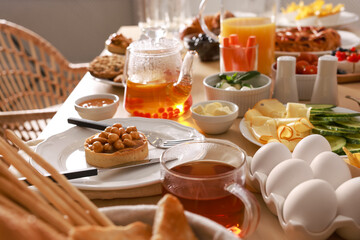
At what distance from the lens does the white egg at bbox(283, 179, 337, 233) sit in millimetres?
520

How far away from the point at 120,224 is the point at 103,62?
97 centimetres

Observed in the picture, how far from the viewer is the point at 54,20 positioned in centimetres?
337

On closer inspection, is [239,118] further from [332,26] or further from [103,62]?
[332,26]

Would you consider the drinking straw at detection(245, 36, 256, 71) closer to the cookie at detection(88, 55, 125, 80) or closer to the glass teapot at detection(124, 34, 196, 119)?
the glass teapot at detection(124, 34, 196, 119)

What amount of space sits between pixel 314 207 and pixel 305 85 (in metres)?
0.68

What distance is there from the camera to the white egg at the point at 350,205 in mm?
527

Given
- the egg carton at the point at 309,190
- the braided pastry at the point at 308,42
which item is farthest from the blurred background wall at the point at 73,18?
the egg carton at the point at 309,190

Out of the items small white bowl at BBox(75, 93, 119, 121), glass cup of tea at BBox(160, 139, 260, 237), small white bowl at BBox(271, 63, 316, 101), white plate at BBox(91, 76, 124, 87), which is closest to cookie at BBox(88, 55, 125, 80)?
white plate at BBox(91, 76, 124, 87)

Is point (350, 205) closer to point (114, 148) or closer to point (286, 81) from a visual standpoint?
point (114, 148)

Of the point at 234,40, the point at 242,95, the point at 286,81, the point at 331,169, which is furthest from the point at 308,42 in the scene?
the point at 331,169

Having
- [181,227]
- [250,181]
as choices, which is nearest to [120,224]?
[181,227]

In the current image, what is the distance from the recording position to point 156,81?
1.00 metres

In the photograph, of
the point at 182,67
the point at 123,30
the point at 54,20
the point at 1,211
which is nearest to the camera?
the point at 1,211

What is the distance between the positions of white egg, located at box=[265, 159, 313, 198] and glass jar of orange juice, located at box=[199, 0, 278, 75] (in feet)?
2.49
